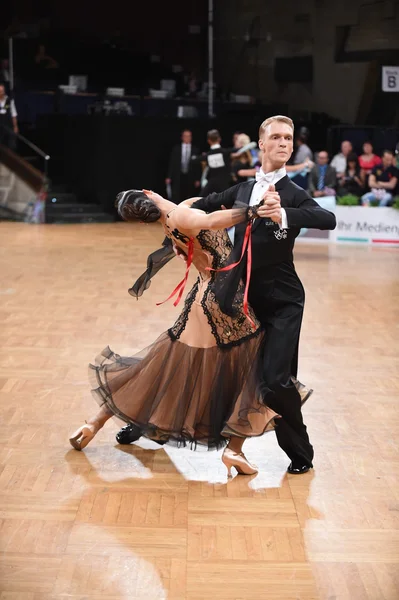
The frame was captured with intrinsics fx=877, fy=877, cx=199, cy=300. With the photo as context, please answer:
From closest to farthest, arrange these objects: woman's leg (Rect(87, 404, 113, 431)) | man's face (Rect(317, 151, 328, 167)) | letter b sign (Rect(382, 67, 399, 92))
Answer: woman's leg (Rect(87, 404, 113, 431)) < man's face (Rect(317, 151, 328, 167)) < letter b sign (Rect(382, 67, 399, 92))

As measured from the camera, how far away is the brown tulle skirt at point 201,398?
3406 millimetres

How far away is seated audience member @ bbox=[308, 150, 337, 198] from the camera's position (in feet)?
36.2

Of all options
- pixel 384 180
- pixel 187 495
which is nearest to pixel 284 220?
pixel 187 495

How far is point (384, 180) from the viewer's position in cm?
1103

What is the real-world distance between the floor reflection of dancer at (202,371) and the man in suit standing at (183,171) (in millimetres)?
9727

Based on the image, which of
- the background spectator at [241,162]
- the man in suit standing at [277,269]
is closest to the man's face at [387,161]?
the background spectator at [241,162]

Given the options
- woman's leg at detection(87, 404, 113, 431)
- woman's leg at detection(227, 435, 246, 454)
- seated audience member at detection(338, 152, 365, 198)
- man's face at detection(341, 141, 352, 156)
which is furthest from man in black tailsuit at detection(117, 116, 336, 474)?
man's face at detection(341, 141, 352, 156)

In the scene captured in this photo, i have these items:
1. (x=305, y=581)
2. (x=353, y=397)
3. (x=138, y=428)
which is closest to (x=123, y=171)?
(x=353, y=397)

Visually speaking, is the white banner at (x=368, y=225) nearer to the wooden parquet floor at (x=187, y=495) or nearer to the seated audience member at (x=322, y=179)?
the seated audience member at (x=322, y=179)

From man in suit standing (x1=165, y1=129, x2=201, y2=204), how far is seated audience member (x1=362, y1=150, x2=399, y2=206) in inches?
120

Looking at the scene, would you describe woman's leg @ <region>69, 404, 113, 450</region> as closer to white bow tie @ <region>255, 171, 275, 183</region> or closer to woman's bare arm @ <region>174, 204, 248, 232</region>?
woman's bare arm @ <region>174, 204, 248, 232</region>

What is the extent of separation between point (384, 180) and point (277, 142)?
26.2ft

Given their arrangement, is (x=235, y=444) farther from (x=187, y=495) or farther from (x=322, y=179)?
(x=322, y=179)

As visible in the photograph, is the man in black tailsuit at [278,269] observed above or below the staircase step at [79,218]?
above
